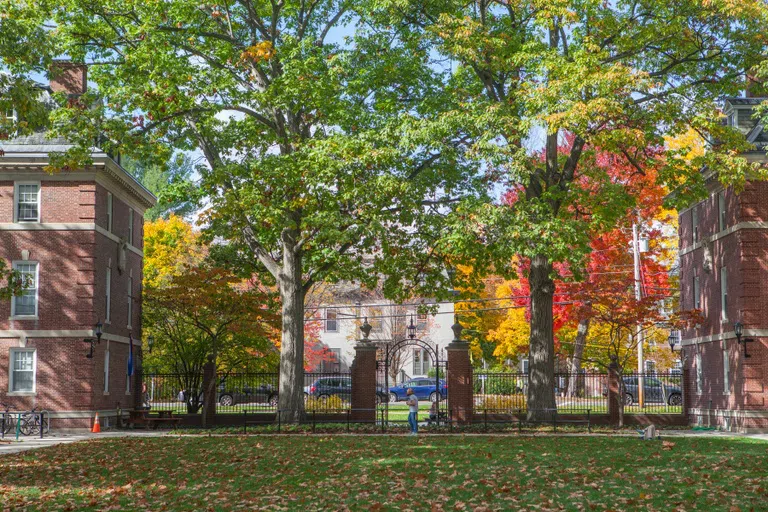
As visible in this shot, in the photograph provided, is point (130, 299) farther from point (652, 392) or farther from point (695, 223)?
point (652, 392)

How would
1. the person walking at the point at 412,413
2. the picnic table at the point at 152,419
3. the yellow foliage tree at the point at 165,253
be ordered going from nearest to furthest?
1. the person walking at the point at 412,413
2. the picnic table at the point at 152,419
3. the yellow foliage tree at the point at 165,253

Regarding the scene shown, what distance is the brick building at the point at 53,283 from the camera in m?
33.6

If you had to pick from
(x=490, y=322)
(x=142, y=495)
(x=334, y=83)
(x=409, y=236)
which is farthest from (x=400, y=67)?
(x=490, y=322)

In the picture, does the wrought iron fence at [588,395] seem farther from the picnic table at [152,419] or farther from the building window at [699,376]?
the picnic table at [152,419]

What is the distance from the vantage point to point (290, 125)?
32.2 m

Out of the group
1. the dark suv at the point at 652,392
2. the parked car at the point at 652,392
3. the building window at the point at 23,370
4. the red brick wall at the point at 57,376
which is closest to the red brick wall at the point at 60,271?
the red brick wall at the point at 57,376

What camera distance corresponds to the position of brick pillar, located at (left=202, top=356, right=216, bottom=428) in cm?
3559

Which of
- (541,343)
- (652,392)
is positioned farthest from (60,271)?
(652,392)

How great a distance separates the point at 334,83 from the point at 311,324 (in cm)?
3812

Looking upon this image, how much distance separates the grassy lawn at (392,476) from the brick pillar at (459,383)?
7450mm

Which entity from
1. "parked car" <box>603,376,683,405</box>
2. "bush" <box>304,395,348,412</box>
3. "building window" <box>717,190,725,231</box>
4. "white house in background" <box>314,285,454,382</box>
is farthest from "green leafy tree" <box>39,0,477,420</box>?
"white house in background" <box>314,285,454,382</box>

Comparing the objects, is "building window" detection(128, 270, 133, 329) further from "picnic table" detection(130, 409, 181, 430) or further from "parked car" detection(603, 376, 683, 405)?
"parked car" detection(603, 376, 683, 405)

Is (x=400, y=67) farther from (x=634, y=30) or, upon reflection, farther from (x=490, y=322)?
(x=490, y=322)

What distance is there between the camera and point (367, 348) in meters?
34.3
